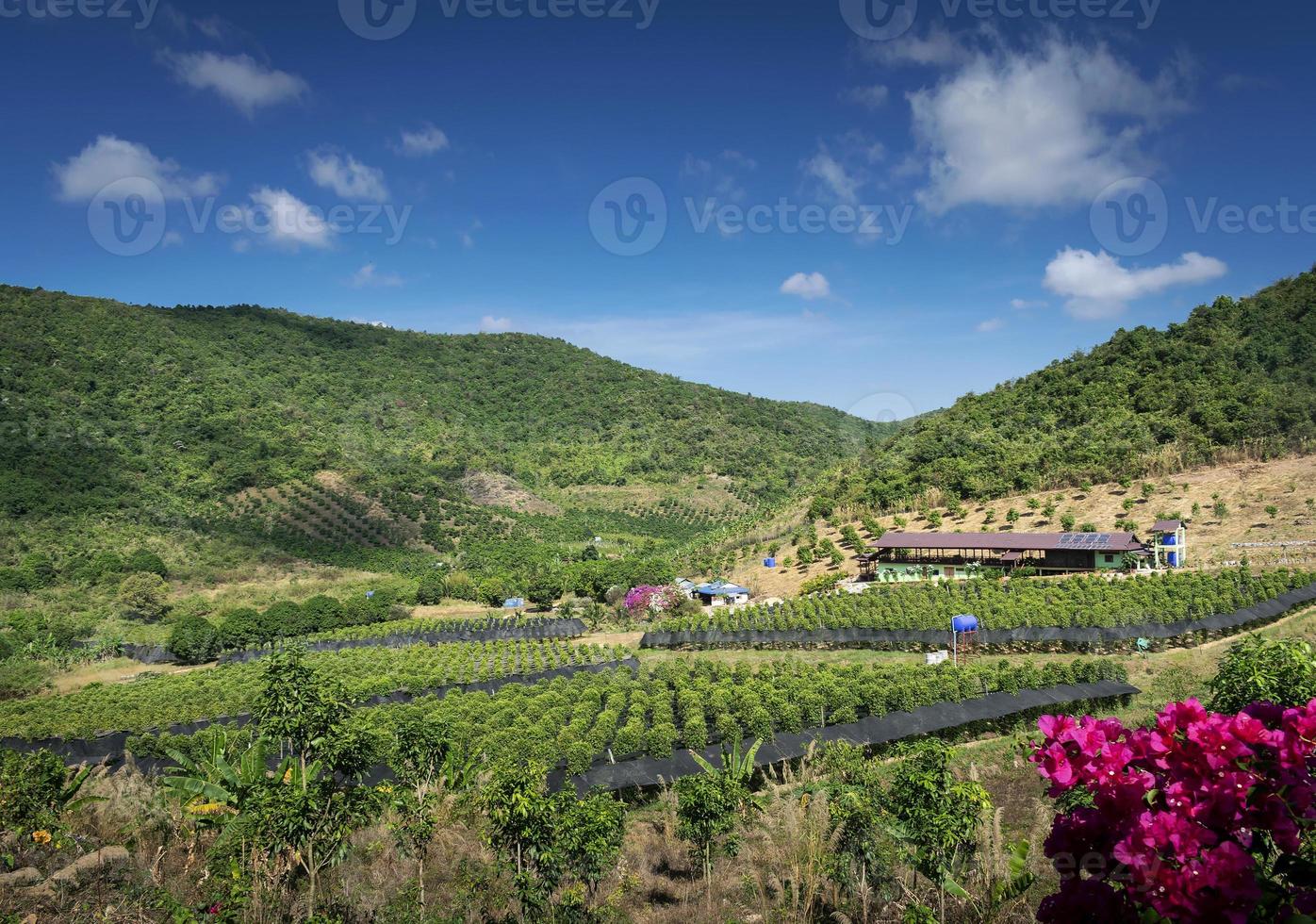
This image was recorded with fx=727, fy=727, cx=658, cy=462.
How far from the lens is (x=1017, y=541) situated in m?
35.9

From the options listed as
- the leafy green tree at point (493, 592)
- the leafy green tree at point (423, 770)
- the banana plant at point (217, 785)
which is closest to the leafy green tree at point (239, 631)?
the leafy green tree at point (493, 592)

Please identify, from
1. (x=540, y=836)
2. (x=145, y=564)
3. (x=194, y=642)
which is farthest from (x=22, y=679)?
(x=540, y=836)

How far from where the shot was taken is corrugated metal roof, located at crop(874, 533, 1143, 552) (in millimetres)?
33594

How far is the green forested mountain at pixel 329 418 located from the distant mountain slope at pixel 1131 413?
35538 mm

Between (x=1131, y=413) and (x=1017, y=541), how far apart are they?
85.7 feet

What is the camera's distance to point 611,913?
27.2 feet

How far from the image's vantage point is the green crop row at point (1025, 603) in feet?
80.2

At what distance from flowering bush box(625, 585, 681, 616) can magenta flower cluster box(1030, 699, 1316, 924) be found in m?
38.3

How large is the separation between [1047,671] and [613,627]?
25503 millimetres

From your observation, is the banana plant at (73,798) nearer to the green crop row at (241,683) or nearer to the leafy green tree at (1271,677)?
the green crop row at (241,683)

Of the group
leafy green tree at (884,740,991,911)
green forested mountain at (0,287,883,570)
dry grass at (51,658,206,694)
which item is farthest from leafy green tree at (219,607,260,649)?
leafy green tree at (884,740,991,911)

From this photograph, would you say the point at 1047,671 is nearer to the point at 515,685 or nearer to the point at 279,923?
the point at 515,685

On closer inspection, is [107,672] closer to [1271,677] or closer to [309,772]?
[309,772]

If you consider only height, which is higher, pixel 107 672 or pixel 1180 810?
pixel 1180 810
